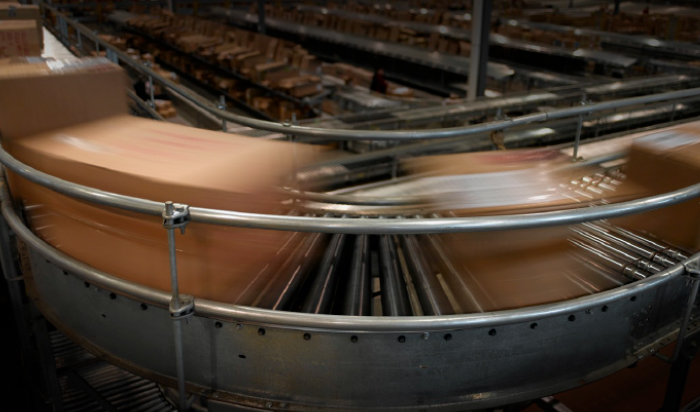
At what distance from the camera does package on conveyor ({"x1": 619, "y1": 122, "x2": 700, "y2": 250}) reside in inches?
74.6

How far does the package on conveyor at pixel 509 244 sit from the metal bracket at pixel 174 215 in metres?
0.81

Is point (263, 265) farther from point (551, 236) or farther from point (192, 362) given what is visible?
point (551, 236)

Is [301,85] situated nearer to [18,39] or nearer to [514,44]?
[18,39]

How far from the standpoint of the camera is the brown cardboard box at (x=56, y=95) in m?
1.82

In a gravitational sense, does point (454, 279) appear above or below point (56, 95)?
below

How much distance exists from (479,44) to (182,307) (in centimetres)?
605

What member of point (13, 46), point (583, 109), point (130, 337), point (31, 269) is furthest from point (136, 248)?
point (13, 46)

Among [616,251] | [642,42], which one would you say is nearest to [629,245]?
[616,251]

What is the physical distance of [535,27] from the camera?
1156cm

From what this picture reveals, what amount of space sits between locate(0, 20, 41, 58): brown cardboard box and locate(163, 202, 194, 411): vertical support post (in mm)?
3336

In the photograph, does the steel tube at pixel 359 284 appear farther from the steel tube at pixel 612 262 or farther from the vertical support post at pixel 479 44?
the vertical support post at pixel 479 44

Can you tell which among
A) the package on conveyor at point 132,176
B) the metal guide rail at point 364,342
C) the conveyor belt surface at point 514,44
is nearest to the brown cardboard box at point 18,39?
the package on conveyor at point 132,176

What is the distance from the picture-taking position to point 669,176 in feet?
6.34

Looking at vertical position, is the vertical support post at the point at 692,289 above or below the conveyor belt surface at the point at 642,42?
below
